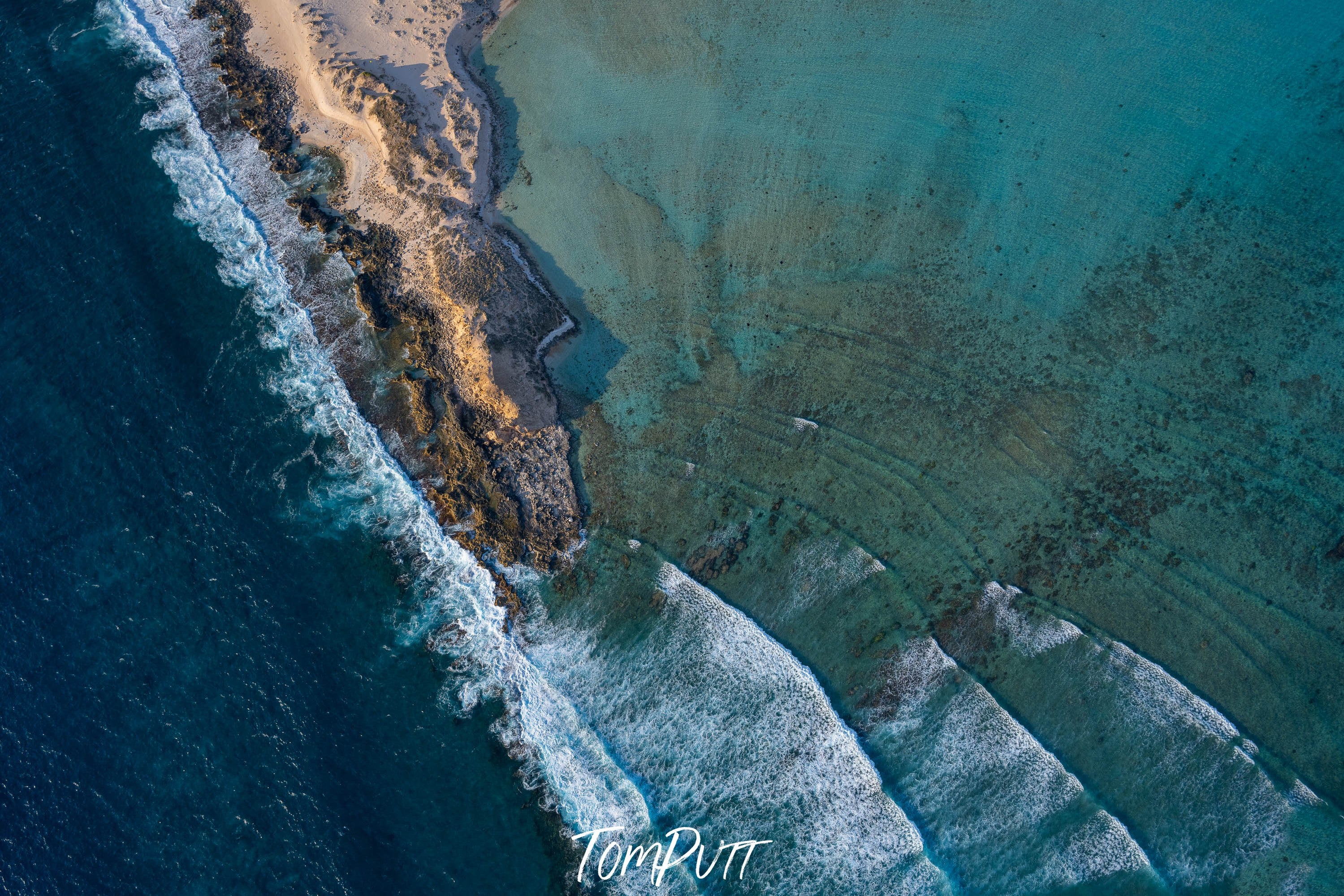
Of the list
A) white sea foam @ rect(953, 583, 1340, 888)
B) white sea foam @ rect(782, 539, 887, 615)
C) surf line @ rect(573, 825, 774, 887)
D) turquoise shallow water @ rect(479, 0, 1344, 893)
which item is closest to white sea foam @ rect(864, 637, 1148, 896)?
turquoise shallow water @ rect(479, 0, 1344, 893)

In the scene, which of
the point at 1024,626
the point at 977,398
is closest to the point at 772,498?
the point at 977,398

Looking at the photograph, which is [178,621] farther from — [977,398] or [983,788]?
[977,398]

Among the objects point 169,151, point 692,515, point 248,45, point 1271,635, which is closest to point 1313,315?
point 1271,635

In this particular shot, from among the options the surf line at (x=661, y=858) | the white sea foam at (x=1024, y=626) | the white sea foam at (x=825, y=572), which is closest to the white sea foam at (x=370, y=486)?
the surf line at (x=661, y=858)

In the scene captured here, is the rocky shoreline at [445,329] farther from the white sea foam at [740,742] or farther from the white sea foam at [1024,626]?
the white sea foam at [1024,626]

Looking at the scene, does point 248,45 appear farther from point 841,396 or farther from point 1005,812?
point 1005,812
